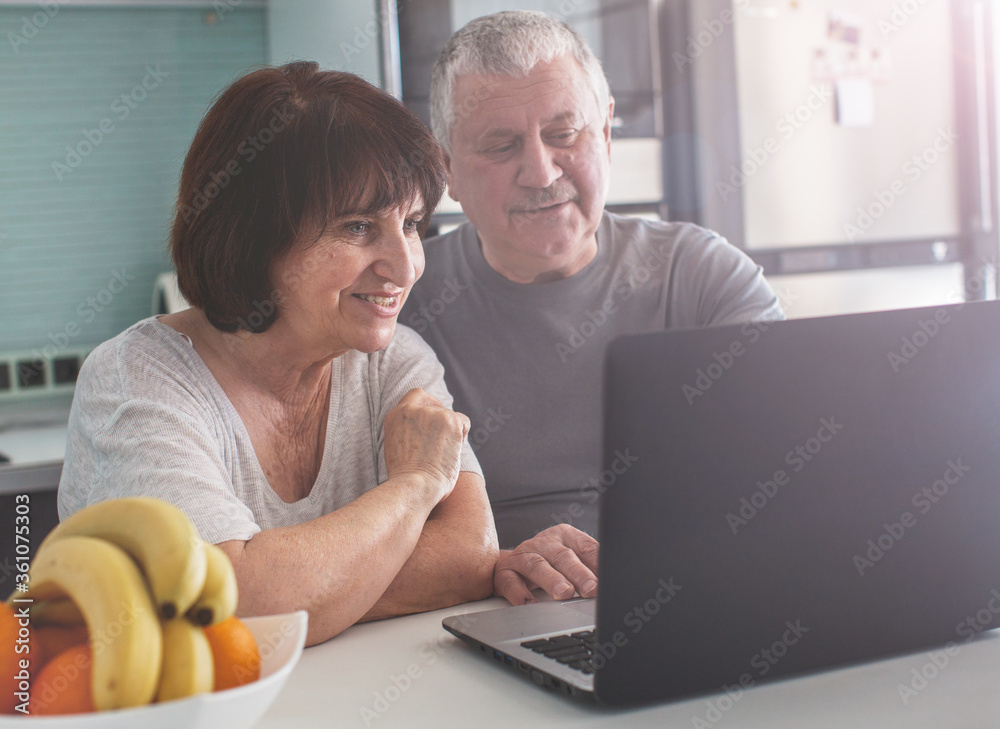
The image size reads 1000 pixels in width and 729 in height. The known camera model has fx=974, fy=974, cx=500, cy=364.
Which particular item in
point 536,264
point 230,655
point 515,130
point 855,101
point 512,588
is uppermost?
point 855,101

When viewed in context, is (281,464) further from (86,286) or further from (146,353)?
(86,286)

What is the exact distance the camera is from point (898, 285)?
2.99 metres

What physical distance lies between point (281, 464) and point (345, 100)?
0.46m

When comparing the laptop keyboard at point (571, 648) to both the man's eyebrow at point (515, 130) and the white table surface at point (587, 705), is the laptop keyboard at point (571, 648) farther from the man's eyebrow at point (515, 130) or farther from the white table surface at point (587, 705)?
the man's eyebrow at point (515, 130)

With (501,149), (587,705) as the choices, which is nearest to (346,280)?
(501,149)

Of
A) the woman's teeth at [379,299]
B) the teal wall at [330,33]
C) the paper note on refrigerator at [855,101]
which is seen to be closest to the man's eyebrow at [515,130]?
the woman's teeth at [379,299]

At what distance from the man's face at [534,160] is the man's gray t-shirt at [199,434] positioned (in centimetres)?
31

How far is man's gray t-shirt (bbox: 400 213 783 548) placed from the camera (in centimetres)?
153

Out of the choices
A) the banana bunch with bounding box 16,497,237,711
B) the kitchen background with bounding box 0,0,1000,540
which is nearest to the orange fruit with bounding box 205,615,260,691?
the banana bunch with bounding box 16,497,237,711

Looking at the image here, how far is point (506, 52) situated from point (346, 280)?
23.3 inches

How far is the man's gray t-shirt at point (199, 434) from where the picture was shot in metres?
0.98

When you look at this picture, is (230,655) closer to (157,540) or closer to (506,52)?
(157,540)

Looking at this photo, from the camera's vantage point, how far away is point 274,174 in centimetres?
115

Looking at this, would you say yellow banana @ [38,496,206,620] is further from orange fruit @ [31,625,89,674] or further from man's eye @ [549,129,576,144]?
man's eye @ [549,129,576,144]
